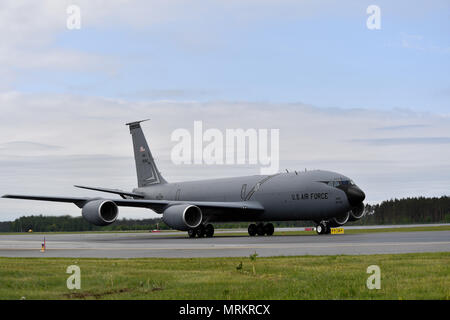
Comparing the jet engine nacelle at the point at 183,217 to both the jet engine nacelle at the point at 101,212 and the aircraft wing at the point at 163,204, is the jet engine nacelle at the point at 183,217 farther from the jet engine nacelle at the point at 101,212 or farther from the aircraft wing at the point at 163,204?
the jet engine nacelle at the point at 101,212

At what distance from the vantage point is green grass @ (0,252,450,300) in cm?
1058

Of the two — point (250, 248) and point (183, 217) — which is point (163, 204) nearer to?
point (183, 217)

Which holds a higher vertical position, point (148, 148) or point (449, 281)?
point (148, 148)

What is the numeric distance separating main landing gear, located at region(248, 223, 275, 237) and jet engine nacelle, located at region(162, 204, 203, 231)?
4510mm

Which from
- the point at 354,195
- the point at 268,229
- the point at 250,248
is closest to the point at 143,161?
the point at 268,229

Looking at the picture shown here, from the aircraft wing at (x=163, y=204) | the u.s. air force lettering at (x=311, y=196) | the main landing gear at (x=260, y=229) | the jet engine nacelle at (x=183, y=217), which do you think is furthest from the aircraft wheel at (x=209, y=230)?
the u.s. air force lettering at (x=311, y=196)

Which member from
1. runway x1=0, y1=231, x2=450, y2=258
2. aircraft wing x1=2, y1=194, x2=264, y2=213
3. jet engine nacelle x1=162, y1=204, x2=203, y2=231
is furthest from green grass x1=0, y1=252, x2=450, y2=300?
aircraft wing x1=2, y1=194, x2=264, y2=213

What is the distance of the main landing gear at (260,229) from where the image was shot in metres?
42.7

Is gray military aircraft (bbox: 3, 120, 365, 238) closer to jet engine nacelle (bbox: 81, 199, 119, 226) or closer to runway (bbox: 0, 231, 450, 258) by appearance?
jet engine nacelle (bbox: 81, 199, 119, 226)
